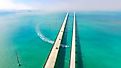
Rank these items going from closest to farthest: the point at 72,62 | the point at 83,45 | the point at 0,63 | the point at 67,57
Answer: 1. the point at 72,62
2. the point at 0,63
3. the point at 67,57
4. the point at 83,45

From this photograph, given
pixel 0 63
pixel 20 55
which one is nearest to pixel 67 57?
pixel 20 55

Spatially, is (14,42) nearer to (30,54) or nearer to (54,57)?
(30,54)

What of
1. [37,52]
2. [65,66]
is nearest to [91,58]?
[65,66]

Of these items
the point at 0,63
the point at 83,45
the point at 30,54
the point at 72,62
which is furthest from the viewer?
the point at 83,45

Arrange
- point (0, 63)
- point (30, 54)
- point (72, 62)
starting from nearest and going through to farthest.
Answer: point (72, 62)
point (0, 63)
point (30, 54)

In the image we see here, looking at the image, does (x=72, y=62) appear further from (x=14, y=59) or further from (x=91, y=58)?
(x=14, y=59)

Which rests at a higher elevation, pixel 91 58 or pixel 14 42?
pixel 14 42

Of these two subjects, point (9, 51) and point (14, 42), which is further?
point (14, 42)

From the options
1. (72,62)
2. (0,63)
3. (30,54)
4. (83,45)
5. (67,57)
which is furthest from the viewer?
(83,45)

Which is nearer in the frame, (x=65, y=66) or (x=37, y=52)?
(x=65, y=66)
